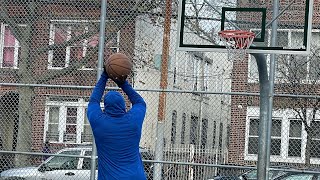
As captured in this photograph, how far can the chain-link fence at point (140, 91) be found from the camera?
10445 millimetres

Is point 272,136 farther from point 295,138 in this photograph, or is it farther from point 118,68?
point 118,68

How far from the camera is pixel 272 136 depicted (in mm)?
10539

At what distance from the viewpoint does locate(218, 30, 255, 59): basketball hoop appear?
7199 mm

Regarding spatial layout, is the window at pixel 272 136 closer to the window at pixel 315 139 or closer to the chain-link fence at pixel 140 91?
the chain-link fence at pixel 140 91

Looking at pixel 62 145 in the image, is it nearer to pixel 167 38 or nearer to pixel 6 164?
pixel 6 164

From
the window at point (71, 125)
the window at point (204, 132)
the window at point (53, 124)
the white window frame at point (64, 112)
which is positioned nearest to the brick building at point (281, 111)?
the window at point (204, 132)

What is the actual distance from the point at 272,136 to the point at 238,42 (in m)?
3.69

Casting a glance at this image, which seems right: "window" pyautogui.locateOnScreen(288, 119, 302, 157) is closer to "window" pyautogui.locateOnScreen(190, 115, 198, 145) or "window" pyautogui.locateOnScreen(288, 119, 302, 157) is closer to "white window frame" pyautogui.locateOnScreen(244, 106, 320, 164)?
"white window frame" pyautogui.locateOnScreen(244, 106, 320, 164)

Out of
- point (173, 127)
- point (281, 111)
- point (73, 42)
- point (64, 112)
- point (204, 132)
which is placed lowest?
point (204, 132)

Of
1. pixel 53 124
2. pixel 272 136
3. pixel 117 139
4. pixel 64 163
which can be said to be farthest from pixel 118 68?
pixel 64 163

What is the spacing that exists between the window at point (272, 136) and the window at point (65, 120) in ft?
10.0

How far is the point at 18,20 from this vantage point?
11.8 meters

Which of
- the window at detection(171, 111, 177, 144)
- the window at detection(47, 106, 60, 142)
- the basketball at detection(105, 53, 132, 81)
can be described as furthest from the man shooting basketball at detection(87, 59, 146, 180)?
the window at detection(171, 111, 177, 144)

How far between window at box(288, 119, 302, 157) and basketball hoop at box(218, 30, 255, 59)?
3.64 m
